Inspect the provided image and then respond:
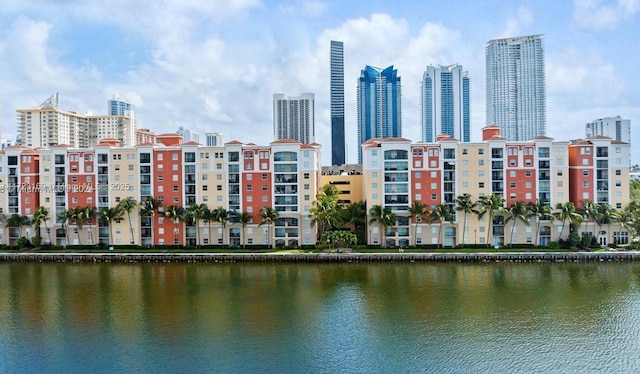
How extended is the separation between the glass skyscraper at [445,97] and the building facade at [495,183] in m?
71.9

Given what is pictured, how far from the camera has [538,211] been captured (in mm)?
52969

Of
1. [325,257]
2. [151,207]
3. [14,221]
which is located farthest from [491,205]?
[14,221]

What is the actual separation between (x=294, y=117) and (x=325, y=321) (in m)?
112

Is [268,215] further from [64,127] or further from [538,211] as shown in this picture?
[64,127]

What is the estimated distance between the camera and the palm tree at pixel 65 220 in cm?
5616

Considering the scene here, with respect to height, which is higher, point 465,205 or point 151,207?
point 151,207

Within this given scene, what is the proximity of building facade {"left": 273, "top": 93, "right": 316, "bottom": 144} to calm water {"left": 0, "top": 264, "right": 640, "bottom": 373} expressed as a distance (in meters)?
94.6

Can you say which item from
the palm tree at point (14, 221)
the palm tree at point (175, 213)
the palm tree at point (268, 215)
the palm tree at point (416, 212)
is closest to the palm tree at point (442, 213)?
the palm tree at point (416, 212)

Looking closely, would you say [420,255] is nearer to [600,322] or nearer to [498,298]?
[498,298]

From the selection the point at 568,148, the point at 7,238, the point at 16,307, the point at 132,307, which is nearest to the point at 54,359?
the point at 132,307

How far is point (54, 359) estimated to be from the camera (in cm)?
2456

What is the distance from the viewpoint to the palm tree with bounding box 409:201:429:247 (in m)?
54.0

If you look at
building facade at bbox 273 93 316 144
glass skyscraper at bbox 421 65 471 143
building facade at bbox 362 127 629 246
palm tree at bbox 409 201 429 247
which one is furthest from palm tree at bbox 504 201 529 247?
building facade at bbox 273 93 316 144

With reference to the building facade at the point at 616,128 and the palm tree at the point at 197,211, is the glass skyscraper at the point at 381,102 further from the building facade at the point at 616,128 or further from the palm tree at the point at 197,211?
the palm tree at the point at 197,211
